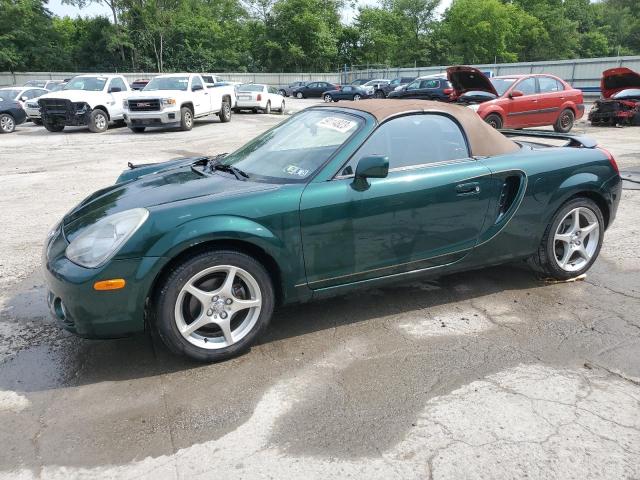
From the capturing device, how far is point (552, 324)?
377 cm

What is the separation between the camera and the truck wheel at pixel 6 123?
1775 cm

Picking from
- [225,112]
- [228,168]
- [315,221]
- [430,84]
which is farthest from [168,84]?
[315,221]

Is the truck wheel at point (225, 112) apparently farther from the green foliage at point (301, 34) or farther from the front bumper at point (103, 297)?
the green foliage at point (301, 34)

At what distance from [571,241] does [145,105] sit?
591 inches

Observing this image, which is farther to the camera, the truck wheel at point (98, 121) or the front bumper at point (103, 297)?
the truck wheel at point (98, 121)

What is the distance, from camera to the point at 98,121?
17422 mm

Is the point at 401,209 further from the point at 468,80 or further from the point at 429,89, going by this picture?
the point at 429,89

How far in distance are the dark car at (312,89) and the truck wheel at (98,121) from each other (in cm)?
2642

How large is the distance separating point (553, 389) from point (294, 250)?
1676 mm

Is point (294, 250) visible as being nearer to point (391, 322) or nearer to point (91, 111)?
point (391, 322)

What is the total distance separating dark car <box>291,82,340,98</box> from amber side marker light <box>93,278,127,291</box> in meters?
40.6

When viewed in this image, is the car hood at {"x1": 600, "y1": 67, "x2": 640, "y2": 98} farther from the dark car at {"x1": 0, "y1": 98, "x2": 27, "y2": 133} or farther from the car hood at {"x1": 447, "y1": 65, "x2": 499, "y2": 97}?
the dark car at {"x1": 0, "y1": 98, "x2": 27, "y2": 133}

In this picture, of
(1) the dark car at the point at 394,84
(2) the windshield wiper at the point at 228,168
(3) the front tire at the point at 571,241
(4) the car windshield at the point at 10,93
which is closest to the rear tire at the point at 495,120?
(3) the front tire at the point at 571,241

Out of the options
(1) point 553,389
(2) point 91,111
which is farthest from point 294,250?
(2) point 91,111
